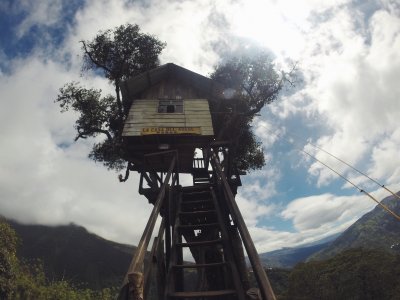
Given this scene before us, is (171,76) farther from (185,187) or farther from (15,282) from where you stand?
(15,282)

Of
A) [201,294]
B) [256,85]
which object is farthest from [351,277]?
[201,294]

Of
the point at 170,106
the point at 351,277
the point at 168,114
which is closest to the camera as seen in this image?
the point at 168,114

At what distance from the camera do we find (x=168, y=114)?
44.3ft

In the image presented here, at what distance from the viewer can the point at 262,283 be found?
11.6ft

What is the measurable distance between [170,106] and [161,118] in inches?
49.8

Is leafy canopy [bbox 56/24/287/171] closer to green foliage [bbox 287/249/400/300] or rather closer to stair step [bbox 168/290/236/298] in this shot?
stair step [bbox 168/290/236/298]

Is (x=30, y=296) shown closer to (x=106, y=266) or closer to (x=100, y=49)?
(x=100, y=49)

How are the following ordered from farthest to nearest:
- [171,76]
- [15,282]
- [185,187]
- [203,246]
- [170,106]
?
1. [15,282]
2. [171,76]
3. [170,106]
4. [185,187]
5. [203,246]

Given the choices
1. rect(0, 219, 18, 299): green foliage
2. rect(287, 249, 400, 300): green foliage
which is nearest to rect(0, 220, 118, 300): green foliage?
rect(0, 219, 18, 299): green foliage

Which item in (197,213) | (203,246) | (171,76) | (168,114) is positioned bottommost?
(203,246)

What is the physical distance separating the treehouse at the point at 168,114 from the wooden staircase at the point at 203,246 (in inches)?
119

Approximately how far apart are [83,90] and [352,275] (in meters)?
57.2

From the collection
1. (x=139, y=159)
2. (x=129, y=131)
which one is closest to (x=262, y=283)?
(x=129, y=131)

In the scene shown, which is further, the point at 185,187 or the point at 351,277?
the point at 351,277
